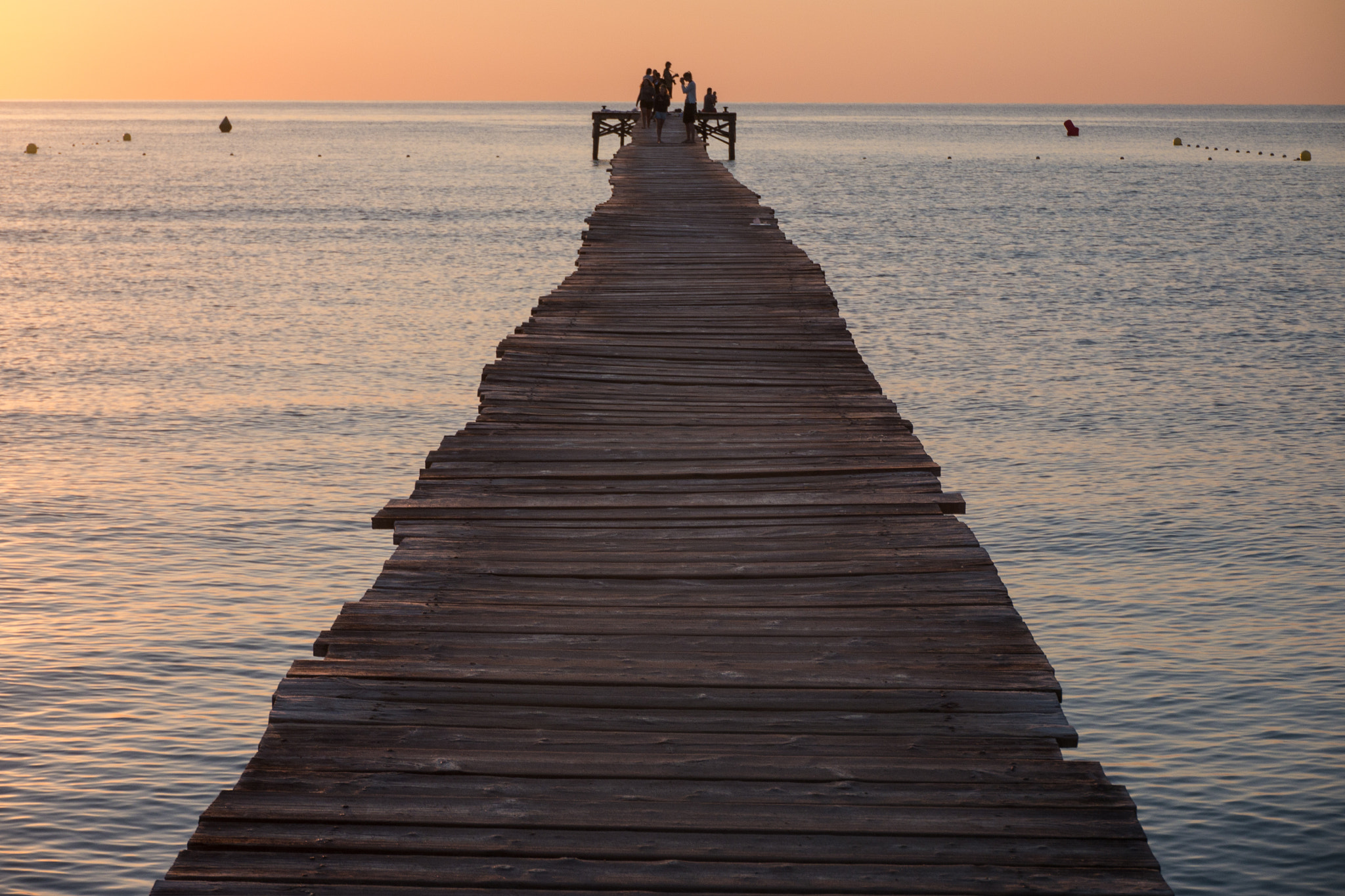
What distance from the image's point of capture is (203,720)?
8.79 meters

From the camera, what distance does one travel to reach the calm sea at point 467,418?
815 centimetres

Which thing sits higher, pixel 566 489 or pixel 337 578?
pixel 566 489

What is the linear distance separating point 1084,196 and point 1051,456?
168ft

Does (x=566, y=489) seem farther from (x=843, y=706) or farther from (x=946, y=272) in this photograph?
(x=946, y=272)

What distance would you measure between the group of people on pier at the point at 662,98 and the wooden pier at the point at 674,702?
115ft

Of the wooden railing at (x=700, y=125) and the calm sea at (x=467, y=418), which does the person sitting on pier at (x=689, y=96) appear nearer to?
the calm sea at (x=467, y=418)

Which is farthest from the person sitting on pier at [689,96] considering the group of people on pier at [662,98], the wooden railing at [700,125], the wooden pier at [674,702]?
the wooden pier at [674,702]

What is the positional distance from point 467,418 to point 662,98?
3344cm

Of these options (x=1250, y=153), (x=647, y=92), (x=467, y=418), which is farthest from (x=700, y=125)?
(x=1250, y=153)

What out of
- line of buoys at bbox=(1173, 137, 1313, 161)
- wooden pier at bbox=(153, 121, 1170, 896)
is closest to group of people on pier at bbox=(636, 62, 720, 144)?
wooden pier at bbox=(153, 121, 1170, 896)

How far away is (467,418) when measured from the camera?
707 inches

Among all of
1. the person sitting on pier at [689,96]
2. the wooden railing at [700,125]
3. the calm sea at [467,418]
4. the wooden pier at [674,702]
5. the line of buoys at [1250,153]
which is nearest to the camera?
the wooden pier at [674,702]

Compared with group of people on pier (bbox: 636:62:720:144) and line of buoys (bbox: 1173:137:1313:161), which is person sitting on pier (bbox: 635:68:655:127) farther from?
line of buoys (bbox: 1173:137:1313:161)

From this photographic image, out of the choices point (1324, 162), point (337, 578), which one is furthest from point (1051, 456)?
point (1324, 162)
